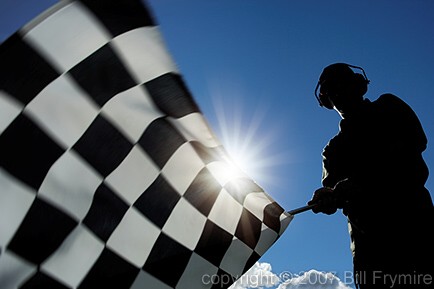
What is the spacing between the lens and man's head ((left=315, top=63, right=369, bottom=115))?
1822mm

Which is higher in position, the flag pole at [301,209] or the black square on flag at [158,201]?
the flag pole at [301,209]

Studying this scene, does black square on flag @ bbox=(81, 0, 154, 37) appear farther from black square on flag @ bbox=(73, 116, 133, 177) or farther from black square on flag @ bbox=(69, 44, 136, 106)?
black square on flag @ bbox=(73, 116, 133, 177)

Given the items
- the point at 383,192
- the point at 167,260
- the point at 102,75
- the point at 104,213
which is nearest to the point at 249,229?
the point at 167,260

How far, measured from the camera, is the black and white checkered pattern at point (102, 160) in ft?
3.39

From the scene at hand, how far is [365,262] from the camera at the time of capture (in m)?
1.57

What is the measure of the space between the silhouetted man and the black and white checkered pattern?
1.98 feet

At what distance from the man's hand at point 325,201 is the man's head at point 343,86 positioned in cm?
43

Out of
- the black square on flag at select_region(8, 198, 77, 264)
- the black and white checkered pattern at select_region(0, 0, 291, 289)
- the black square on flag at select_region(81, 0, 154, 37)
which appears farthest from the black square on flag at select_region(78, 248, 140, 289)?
the black square on flag at select_region(81, 0, 154, 37)

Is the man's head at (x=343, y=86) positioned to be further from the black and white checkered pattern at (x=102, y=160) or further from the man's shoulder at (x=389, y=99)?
the black and white checkered pattern at (x=102, y=160)

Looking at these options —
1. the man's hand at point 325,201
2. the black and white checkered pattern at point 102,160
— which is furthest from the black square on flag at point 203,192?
the man's hand at point 325,201

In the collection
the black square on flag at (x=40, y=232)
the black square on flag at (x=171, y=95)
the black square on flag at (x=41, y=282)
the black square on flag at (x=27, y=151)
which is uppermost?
the black square on flag at (x=171, y=95)

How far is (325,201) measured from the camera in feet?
5.47

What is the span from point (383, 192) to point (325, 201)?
0.25 meters

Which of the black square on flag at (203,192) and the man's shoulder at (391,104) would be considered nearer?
the black square on flag at (203,192)
